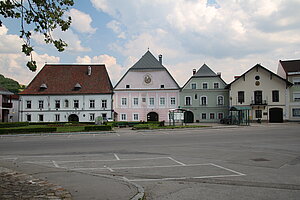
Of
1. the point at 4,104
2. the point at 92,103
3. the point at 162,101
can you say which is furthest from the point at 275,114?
the point at 4,104

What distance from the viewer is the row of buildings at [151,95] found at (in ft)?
160

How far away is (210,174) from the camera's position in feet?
29.1

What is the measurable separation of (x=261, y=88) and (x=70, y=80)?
35.5 metres

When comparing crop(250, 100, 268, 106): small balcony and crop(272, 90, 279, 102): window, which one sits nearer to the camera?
crop(250, 100, 268, 106): small balcony

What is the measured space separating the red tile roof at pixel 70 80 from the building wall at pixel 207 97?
1480cm

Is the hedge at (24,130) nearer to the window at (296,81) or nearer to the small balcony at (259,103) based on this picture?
the small balcony at (259,103)

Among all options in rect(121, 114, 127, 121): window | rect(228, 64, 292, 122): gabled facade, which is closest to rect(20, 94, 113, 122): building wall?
rect(121, 114, 127, 121): window

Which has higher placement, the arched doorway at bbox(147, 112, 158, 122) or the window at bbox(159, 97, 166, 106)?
the window at bbox(159, 97, 166, 106)

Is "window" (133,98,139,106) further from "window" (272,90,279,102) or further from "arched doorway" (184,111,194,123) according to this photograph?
"window" (272,90,279,102)

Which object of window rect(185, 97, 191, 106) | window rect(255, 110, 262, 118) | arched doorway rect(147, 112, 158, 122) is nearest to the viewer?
window rect(255, 110, 262, 118)

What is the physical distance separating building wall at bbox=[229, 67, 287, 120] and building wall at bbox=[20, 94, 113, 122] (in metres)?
23.4

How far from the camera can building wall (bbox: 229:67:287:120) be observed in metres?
48.5

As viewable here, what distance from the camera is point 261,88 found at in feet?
161

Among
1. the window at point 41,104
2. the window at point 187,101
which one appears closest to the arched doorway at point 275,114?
the window at point 187,101
